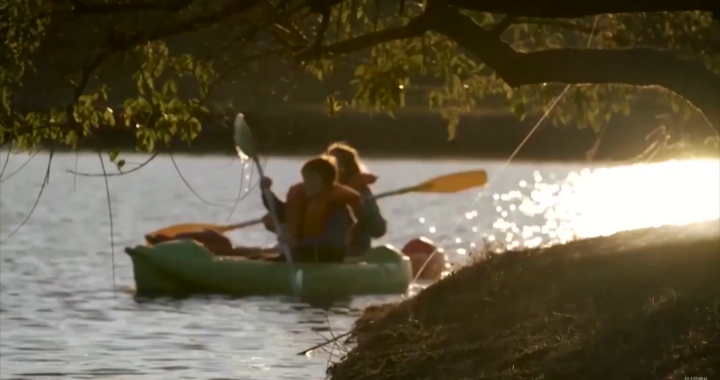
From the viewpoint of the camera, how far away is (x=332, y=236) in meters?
14.9

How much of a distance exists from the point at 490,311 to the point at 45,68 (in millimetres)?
2897

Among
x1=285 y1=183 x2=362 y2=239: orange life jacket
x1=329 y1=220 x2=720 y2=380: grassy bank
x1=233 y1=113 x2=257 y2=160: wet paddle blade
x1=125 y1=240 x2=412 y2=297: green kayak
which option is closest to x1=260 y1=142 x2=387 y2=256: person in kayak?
x1=285 y1=183 x2=362 y2=239: orange life jacket

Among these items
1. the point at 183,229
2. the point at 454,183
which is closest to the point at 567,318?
the point at 454,183

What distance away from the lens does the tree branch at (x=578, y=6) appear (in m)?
7.18

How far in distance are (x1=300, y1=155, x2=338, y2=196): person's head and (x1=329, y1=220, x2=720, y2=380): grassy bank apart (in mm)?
5087

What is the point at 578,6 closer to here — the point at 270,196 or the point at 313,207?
the point at 313,207

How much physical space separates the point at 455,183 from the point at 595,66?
8.58 m

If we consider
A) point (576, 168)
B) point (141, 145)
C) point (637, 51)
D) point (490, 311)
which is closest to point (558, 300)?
point (490, 311)

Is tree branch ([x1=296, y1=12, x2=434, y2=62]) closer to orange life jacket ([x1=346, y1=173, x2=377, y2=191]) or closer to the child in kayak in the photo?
the child in kayak

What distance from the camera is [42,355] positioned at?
11.2 meters

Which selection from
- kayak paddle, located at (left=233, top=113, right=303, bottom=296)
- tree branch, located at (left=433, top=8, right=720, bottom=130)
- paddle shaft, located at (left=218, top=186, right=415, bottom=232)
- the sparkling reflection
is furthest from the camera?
the sparkling reflection

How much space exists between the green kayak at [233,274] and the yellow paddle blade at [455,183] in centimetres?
93

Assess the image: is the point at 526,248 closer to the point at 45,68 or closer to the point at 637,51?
the point at 637,51

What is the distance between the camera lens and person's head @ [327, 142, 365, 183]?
15328 millimetres
